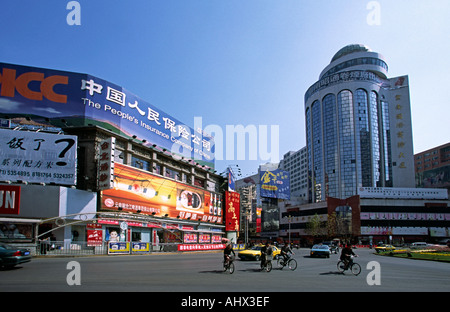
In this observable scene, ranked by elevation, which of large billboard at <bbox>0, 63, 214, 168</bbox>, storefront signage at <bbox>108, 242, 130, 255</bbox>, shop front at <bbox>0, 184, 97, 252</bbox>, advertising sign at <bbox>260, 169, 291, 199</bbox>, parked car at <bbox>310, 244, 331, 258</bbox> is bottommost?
parked car at <bbox>310, 244, 331, 258</bbox>

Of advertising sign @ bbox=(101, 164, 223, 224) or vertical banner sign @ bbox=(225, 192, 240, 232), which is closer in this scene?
advertising sign @ bbox=(101, 164, 223, 224)

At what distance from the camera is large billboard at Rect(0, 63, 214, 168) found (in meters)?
37.5

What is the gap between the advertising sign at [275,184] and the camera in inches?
3053

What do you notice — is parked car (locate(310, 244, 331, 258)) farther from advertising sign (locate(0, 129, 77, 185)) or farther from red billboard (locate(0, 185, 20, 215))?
red billboard (locate(0, 185, 20, 215))

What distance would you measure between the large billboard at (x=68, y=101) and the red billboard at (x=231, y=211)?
25963 mm

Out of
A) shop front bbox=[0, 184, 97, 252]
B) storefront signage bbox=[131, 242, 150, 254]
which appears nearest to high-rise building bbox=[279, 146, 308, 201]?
storefront signage bbox=[131, 242, 150, 254]

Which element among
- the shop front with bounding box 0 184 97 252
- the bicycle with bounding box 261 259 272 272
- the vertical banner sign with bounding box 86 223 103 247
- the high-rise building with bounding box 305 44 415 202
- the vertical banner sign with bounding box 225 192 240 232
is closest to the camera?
the bicycle with bounding box 261 259 272 272

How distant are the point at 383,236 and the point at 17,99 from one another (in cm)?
8655

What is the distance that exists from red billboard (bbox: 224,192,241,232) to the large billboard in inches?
1022

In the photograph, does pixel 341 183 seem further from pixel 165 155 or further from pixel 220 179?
pixel 165 155

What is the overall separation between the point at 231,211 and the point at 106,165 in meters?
38.0

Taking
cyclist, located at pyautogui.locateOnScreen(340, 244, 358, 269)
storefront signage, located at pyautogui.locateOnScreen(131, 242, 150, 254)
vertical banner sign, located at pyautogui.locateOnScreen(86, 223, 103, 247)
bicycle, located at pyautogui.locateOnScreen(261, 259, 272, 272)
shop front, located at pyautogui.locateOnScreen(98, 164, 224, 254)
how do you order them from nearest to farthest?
1. cyclist, located at pyautogui.locateOnScreen(340, 244, 358, 269)
2. bicycle, located at pyautogui.locateOnScreen(261, 259, 272, 272)
3. vertical banner sign, located at pyautogui.locateOnScreen(86, 223, 103, 247)
4. storefront signage, located at pyautogui.locateOnScreen(131, 242, 150, 254)
5. shop front, located at pyautogui.locateOnScreen(98, 164, 224, 254)

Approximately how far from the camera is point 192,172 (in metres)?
60.7
